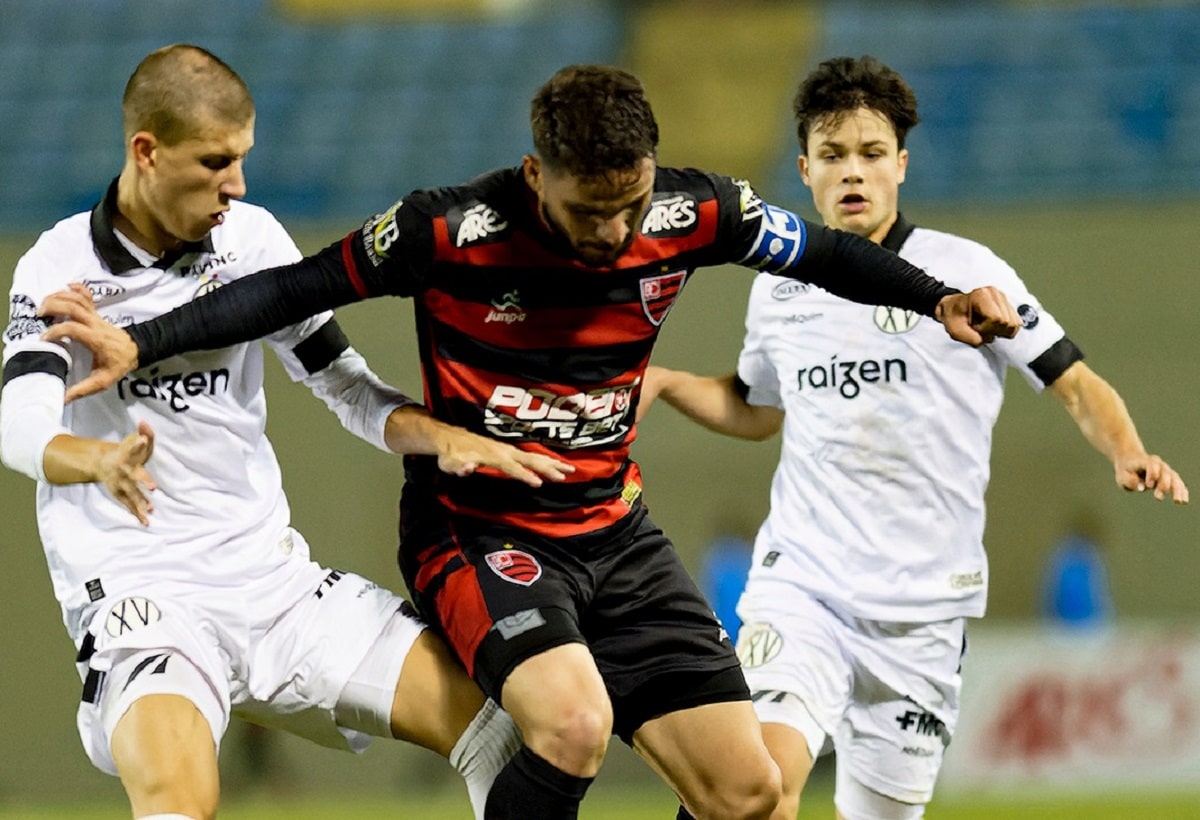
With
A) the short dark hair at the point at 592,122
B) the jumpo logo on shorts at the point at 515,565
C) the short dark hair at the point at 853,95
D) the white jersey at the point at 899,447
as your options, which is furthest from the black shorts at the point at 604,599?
the short dark hair at the point at 853,95

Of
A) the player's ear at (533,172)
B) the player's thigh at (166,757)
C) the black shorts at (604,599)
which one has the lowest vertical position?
the player's thigh at (166,757)

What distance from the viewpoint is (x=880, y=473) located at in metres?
5.30

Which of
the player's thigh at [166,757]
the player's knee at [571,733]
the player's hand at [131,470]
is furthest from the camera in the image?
the player's knee at [571,733]

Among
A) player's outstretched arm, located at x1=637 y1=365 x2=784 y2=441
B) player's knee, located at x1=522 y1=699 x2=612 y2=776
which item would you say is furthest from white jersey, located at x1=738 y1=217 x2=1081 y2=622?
player's knee, located at x1=522 y1=699 x2=612 y2=776

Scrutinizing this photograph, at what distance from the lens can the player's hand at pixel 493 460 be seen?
4090 mm

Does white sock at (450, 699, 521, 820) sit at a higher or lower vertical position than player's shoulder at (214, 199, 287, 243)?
lower

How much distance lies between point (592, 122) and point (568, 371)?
668 mm

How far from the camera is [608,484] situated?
14.8 ft

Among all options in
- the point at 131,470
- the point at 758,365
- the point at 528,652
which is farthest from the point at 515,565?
the point at 758,365

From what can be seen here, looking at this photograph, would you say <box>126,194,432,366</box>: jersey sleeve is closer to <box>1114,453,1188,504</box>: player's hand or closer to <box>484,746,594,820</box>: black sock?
<box>484,746,594,820</box>: black sock

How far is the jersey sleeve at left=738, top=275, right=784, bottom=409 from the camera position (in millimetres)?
5613

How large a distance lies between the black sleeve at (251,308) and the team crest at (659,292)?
2.28ft

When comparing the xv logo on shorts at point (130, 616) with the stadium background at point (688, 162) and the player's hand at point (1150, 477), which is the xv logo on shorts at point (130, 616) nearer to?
the player's hand at point (1150, 477)

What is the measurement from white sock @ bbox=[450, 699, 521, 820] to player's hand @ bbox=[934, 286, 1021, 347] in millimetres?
1473
